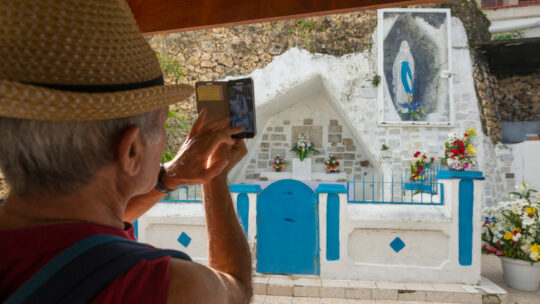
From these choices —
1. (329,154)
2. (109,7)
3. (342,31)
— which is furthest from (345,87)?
(109,7)

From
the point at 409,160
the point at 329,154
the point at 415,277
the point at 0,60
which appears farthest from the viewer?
the point at 329,154

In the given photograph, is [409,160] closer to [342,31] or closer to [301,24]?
[342,31]

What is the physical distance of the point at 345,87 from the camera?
7879 mm

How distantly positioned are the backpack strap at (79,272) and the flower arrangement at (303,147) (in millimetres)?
8439

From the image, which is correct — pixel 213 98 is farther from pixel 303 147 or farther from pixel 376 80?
pixel 303 147

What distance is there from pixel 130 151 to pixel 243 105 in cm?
57

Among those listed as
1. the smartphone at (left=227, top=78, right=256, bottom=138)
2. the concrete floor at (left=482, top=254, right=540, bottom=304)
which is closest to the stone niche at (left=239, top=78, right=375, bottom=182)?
the concrete floor at (left=482, top=254, right=540, bottom=304)

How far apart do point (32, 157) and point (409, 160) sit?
786 cm

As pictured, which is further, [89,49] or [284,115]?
[284,115]

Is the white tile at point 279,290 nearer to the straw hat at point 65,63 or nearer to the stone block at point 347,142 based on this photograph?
the straw hat at point 65,63

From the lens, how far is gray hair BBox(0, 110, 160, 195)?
0.51 metres

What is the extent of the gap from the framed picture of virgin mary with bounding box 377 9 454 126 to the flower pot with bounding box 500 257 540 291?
3.91 metres

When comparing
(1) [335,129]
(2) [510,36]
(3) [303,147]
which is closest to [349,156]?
(1) [335,129]

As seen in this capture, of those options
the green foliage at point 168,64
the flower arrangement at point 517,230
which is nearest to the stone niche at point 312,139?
the green foliage at point 168,64
